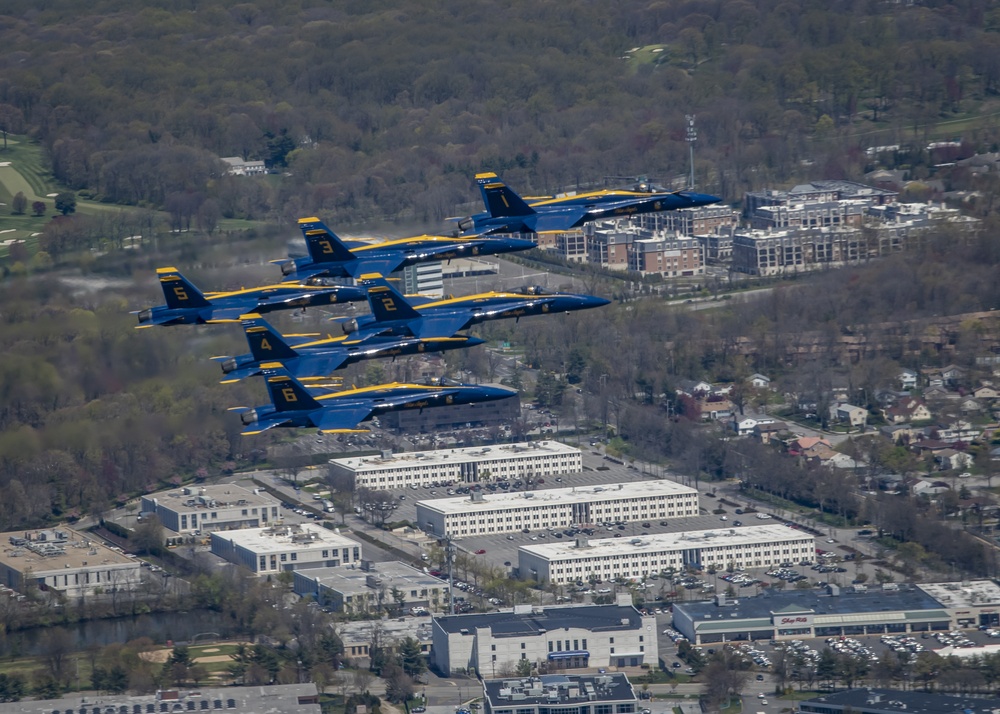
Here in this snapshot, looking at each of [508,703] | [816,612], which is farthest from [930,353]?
[508,703]

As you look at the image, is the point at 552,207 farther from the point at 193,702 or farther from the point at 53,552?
the point at 53,552

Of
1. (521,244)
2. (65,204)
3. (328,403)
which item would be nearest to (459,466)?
(521,244)

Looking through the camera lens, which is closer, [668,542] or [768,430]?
[668,542]

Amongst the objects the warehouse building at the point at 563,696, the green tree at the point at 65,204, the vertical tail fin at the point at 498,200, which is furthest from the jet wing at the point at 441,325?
the green tree at the point at 65,204

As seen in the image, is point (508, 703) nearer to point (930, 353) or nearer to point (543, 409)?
point (543, 409)

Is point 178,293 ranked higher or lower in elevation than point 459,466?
higher
